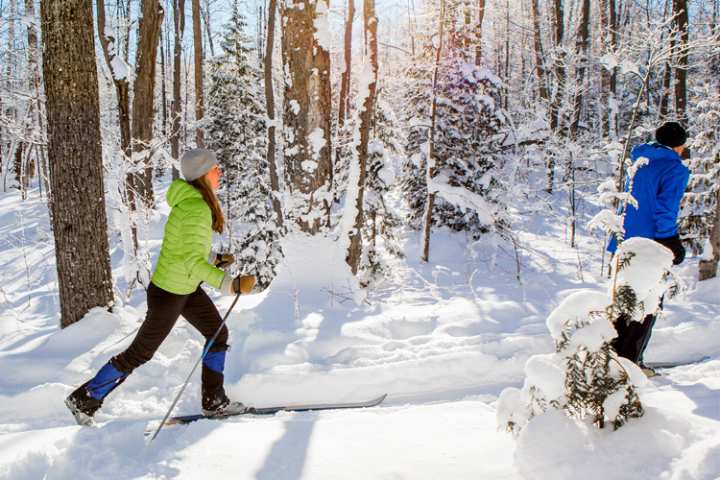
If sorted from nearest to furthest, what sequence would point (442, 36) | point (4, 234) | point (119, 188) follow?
point (119, 188) → point (442, 36) → point (4, 234)

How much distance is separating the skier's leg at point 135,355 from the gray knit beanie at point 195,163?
0.90m

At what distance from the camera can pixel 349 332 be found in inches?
218

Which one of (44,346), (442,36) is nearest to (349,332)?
(44,346)

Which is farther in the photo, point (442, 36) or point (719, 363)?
point (442, 36)

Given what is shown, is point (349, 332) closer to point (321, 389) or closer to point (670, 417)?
point (321, 389)

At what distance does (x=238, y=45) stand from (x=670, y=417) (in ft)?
80.0

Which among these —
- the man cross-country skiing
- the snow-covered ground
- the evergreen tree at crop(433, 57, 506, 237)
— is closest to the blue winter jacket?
the man cross-country skiing

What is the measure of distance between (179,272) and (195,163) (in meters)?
0.82

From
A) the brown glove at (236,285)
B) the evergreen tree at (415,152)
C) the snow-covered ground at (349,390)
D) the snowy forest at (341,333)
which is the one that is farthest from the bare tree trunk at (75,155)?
Answer: the evergreen tree at (415,152)

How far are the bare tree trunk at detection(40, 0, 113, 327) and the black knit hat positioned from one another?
220 inches

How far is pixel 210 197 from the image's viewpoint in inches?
148

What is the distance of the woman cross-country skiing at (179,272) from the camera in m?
3.65

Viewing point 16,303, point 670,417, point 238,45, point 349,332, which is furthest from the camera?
point 238,45

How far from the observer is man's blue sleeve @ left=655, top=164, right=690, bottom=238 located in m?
4.25
